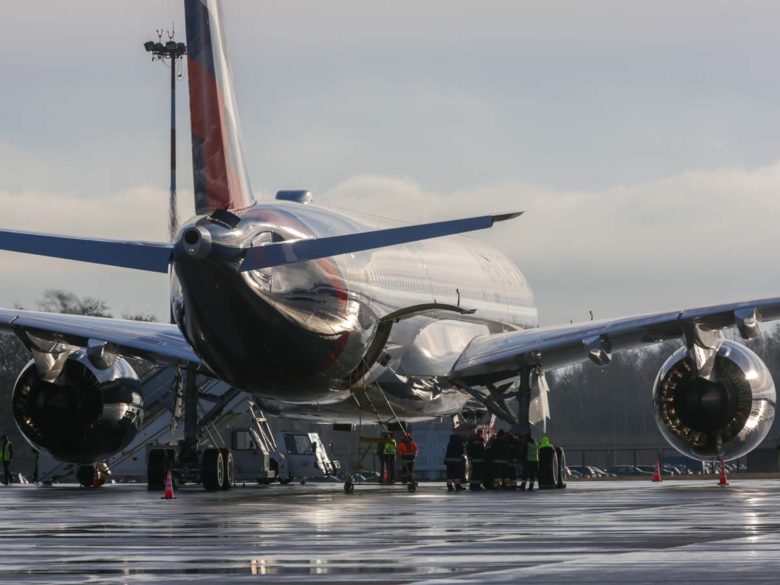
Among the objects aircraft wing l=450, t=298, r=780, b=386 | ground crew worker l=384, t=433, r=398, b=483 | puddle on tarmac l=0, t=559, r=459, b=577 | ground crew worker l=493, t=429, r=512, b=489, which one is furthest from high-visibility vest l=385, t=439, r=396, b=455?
puddle on tarmac l=0, t=559, r=459, b=577

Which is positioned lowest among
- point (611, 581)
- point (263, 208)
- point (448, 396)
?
point (611, 581)

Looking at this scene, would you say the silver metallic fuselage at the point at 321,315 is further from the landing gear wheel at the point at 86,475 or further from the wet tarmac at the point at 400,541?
the landing gear wheel at the point at 86,475

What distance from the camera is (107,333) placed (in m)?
34.2

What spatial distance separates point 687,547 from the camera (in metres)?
14.6

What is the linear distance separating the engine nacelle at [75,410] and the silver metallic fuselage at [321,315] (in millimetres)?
4523

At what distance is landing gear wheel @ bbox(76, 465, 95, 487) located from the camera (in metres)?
41.5

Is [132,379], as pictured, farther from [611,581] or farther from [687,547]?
[611,581]

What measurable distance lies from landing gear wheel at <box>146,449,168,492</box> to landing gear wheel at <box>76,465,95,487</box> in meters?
7.48

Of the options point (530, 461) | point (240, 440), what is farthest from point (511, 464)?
point (240, 440)

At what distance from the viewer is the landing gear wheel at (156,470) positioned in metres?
34.2

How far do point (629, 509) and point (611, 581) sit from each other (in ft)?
38.3

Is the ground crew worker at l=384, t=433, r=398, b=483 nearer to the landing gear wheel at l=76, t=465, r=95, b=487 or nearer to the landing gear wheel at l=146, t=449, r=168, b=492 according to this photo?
the landing gear wheel at l=146, t=449, r=168, b=492

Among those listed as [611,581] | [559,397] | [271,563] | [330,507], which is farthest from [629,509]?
[559,397]

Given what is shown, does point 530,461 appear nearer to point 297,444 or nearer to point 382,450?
point 382,450
